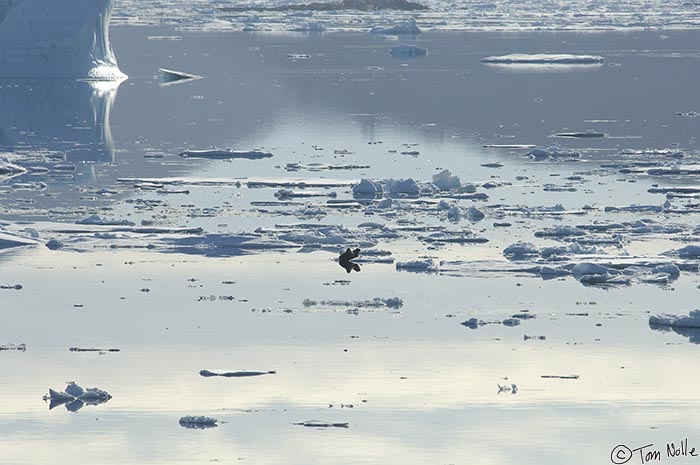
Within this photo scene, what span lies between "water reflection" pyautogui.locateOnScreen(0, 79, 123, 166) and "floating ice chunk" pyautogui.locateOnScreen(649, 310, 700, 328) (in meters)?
9.71

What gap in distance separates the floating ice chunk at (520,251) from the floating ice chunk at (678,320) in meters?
2.15

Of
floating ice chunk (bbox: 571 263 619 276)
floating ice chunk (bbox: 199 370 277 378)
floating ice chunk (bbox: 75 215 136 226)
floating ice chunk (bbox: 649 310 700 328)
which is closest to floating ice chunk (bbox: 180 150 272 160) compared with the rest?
floating ice chunk (bbox: 75 215 136 226)

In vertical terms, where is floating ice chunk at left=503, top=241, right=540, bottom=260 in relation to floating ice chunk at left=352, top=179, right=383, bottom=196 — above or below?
below

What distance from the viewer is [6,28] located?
28219mm

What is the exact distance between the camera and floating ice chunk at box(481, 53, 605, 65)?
34125mm

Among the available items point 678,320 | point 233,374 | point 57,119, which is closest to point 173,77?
point 57,119

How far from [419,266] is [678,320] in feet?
7.60

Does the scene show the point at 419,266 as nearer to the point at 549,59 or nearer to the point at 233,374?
the point at 233,374

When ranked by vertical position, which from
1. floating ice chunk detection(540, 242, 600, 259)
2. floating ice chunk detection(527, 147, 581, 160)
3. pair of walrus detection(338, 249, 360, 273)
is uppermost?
floating ice chunk detection(527, 147, 581, 160)

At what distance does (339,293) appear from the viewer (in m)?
11.2

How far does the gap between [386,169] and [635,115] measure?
7043mm

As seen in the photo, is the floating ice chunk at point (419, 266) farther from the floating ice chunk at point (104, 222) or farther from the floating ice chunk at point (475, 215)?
the floating ice chunk at point (104, 222)

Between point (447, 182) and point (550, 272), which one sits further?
point (447, 182)

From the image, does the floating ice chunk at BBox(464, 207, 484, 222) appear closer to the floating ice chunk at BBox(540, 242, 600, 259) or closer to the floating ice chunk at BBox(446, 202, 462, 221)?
the floating ice chunk at BBox(446, 202, 462, 221)
